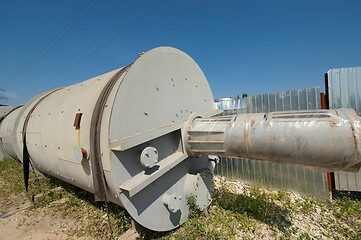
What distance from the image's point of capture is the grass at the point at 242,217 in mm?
2322

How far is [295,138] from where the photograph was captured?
1.39m

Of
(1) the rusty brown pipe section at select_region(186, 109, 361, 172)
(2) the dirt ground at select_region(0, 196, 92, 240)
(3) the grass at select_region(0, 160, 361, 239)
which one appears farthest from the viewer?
(2) the dirt ground at select_region(0, 196, 92, 240)

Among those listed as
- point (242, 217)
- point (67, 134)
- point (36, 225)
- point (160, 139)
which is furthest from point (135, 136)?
point (36, 225)

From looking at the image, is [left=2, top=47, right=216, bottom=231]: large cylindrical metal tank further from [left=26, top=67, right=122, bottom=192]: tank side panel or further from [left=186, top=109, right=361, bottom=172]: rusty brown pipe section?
[left=186, top=109, right=361, bottom=172]: rusty brown pipe section

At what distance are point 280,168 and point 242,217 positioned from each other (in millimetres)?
1792

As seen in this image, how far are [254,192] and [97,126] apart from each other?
3258 mm

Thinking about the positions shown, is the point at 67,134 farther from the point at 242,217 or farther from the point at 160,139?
the point at 242,217

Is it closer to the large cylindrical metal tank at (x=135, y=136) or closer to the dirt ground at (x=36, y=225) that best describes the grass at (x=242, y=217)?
the dirt ground at (x=36, y=225)

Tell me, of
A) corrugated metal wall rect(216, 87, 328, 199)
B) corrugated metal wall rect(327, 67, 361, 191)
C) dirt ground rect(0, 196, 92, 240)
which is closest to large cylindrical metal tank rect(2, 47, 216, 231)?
dirt ground rect(0, 196, 92, 240)

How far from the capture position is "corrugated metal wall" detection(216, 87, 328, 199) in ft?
11.0

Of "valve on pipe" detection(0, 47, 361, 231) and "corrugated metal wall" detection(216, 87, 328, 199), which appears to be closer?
"valve on pipe" detection(0, 47, 361, 231)

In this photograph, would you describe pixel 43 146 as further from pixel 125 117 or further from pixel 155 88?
pixel 155 88

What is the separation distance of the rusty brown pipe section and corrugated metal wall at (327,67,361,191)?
8.24 ft

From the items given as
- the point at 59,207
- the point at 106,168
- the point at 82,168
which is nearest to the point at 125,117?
the point at 106,168
